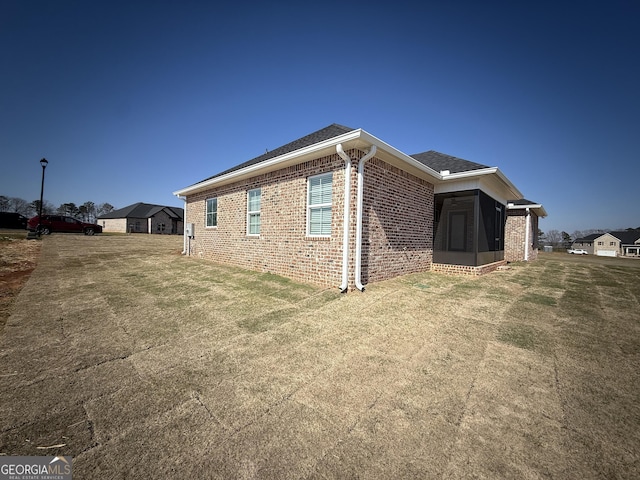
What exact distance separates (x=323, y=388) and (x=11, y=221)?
4221 centimetres

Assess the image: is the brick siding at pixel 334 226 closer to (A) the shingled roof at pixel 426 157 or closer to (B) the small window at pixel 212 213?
(A) the shingled roof at pixel 426 157

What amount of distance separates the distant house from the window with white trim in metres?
69.1

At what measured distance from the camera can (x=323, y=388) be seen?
257cm

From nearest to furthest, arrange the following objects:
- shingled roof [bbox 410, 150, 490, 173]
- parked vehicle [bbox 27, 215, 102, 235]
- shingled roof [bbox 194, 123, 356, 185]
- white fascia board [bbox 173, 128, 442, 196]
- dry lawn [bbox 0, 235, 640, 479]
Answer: dry lawn [bbox 0, 235, 640, 479] → white fascia board [bbox 173, 128, 442, 196] → shingled roof [bbox 194, 123, 356, 185] → shingled roof [bbox 410, 150, 490, 173] → parked vehicle [bbox 27, 215, 102, 235]

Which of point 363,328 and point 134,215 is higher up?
point 134,215

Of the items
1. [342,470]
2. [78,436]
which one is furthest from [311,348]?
[78,436]

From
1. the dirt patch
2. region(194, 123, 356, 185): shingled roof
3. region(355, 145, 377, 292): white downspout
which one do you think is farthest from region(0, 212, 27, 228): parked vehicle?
region(355, 145, 377, 292): white downspout

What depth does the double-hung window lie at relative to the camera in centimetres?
878

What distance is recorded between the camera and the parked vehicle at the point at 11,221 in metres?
27.8

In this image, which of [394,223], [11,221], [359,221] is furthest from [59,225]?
[394,223]

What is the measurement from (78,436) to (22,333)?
2.93m

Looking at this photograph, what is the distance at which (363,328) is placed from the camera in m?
4.04

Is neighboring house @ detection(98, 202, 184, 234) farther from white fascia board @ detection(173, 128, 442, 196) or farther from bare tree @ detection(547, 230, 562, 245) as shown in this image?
bare tree @ detection(547, 230, 562, 245)

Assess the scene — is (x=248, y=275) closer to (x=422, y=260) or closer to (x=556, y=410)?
(x=422, y=260)
